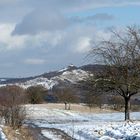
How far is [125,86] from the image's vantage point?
37.4 m

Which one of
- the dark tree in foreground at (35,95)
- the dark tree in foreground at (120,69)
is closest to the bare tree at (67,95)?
the dark tree in foreground at (35,95)

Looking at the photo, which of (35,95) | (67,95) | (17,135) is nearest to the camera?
(17,135)

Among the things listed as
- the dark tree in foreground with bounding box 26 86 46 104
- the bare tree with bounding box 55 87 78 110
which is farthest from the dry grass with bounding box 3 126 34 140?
the bare tree with bounding box 55 87 78 110

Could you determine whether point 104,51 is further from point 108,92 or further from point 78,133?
point 78,133

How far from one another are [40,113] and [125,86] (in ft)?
92.2

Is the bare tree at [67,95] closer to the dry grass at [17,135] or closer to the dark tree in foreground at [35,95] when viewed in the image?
the dark tree in foreground at [35,95]

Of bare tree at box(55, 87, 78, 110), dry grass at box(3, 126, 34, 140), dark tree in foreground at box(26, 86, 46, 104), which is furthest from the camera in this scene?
bare tree at box(55, 87, 78, 110)

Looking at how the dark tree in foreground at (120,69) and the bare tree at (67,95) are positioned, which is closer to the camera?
the dark tree in foreground at (120,69)

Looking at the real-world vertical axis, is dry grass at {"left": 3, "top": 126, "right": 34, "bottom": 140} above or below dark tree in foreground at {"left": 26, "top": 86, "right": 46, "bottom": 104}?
below

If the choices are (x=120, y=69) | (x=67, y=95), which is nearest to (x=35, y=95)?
(x=67, y=95)

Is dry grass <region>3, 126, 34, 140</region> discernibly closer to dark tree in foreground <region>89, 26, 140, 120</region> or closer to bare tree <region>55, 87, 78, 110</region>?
dark tree in foreground <region>89, 26, 140, 120</region>

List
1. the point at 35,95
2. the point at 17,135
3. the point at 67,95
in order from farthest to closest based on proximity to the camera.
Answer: the point at 35,95 → the point at 67,95 → the point at 17,135

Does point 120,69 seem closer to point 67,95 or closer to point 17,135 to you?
point 17,135

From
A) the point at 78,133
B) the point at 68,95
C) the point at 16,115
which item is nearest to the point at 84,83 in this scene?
the point at 16,115
